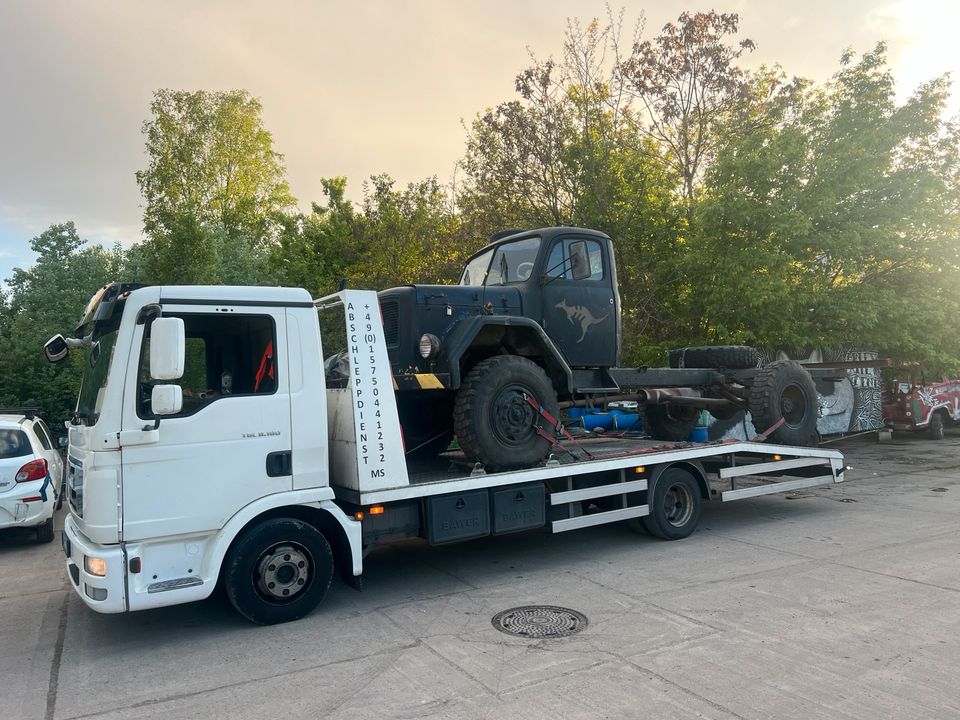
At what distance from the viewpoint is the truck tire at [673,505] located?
8.06 meters

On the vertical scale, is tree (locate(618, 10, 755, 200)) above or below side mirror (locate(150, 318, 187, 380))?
above

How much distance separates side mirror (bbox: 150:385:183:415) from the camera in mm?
4871

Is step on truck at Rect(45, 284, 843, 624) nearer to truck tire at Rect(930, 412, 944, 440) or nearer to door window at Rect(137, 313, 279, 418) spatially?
door window at Rect(137, 313, 279, 418)

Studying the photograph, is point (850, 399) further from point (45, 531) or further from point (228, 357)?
point (45, 531)

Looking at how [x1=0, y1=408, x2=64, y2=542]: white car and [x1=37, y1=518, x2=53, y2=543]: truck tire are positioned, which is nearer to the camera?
[x1=0, y1=408, x2=64, y2=542]: white car

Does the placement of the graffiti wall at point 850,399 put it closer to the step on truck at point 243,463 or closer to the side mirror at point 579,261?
the side mirror at point 579,261

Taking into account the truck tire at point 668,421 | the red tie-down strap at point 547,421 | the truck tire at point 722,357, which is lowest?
the truck tire at point 668,421

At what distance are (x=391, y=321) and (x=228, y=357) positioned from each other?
1.74m

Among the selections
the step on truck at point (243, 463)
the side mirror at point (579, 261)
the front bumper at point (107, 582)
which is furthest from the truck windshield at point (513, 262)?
the front bumper at point (107, 582)

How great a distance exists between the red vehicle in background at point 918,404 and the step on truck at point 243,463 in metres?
16.1

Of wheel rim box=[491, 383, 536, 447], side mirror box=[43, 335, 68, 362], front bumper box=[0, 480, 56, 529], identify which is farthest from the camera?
front bumper box=[0, 480, 56, 529]

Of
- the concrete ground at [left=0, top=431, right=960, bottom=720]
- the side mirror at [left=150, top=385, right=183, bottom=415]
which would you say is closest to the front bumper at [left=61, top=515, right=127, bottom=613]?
the concrete ground at [left=0, top=431, right=960, bottom=720]

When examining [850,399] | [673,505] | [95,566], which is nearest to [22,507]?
[95,566]

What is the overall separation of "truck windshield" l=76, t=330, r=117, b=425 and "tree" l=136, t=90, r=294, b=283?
1833cm
